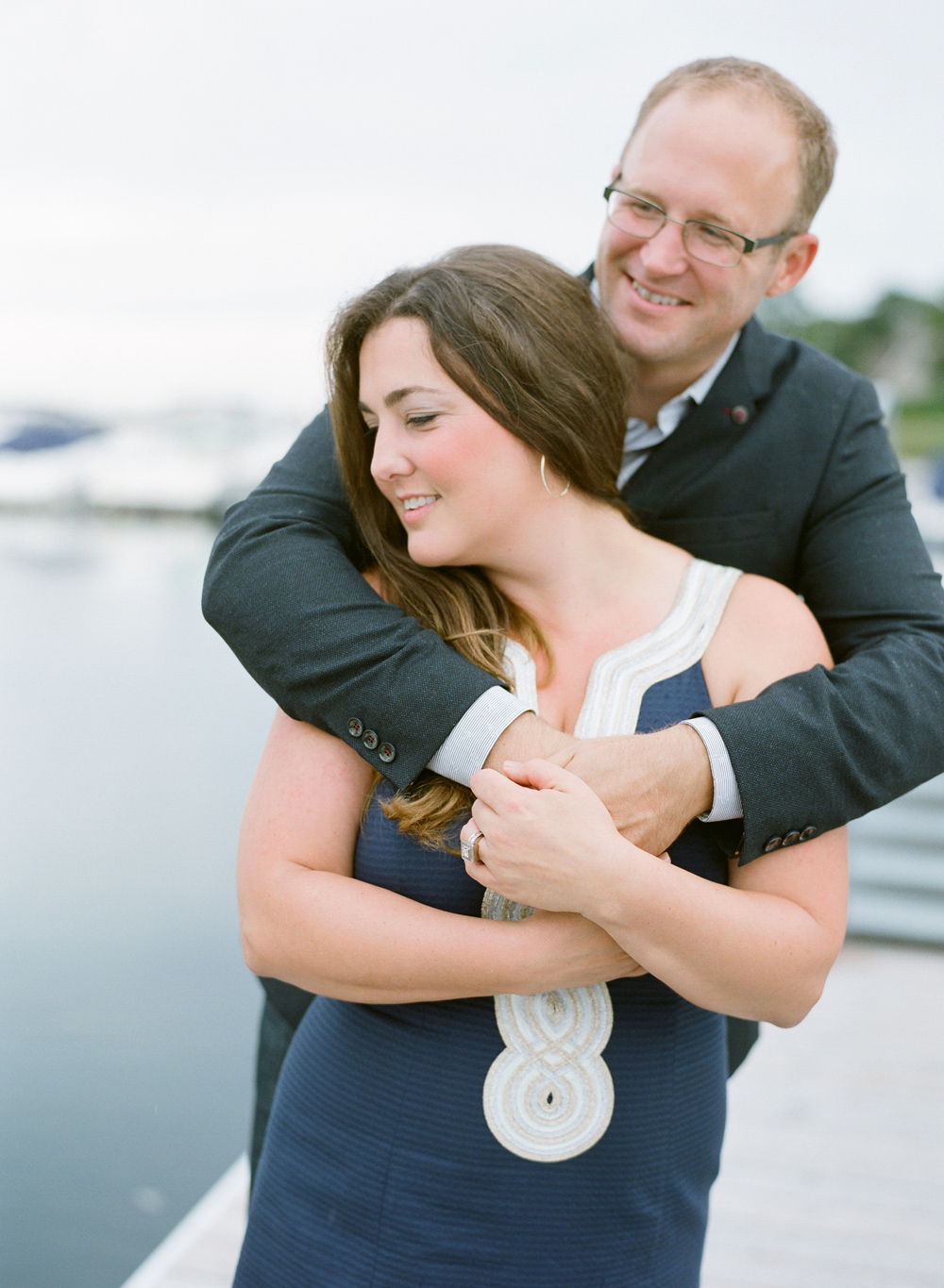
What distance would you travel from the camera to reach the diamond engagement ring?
1.08m

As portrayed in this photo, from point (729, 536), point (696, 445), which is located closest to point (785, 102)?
point (696, 445)

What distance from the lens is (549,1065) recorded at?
1.15 metres

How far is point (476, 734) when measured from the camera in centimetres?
109

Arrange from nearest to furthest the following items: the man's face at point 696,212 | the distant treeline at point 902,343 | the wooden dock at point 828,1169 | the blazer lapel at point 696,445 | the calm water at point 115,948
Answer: the man's face at point 696,212 < the blazer lapel at point 696,445 < the wooden dock at point 828,1169 < the calm water at point 115,948 < the distant treeline at point 902,343

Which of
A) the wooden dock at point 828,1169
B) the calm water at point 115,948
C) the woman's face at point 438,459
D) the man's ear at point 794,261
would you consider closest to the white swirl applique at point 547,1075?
the woman's face at point 438,459

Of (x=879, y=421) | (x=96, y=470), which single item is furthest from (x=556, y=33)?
(x=96, y=470)

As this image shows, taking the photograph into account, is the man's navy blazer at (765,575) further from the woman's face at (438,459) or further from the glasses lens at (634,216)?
the glasses lens at (634,216)

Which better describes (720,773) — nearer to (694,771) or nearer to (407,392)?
(694,771)

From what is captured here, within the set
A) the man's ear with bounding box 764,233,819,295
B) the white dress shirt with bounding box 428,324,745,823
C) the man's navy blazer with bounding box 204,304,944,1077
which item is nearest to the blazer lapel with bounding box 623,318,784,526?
the man's navy blazer with bounding box 204,304,944,1077

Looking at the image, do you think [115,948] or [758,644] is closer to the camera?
[758,644]

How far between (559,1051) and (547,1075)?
1.0 inches

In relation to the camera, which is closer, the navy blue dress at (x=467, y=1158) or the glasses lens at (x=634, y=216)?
the navy blue dress at (x=467, y=1158)

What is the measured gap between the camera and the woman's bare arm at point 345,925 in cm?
109

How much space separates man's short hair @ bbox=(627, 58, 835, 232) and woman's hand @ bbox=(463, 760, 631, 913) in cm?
89
